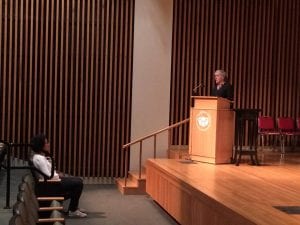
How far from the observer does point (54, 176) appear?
6320 mm

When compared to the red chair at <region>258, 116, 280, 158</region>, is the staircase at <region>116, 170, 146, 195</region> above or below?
below

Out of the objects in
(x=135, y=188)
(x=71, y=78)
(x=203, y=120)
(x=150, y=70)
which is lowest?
(x=135, y=188)

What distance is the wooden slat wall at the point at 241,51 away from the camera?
10023 mm

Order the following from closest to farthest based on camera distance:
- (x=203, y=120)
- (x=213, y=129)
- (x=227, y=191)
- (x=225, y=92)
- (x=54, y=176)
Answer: (x=227, y=191), (x=54, y=176), (x=213, y=129), (x=203, y=120), (x=225, y=92)

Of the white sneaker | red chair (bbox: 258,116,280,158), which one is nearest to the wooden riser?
the white sneaker

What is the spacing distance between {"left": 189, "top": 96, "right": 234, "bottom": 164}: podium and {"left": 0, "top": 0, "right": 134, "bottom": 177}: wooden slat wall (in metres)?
2.49

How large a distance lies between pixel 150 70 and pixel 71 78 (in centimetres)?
140

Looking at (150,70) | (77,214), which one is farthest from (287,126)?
(77,214)

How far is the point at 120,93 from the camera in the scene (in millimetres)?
9750

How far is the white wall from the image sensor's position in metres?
9.73

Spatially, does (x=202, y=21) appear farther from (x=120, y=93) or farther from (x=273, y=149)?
(x=273, y=149)

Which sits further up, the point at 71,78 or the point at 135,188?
the point at 71,78

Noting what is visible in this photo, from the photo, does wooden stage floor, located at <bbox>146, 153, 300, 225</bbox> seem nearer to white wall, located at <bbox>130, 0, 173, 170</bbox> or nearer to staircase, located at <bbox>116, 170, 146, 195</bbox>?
staircase, located at <bbox>116, 170, 146, 195</bbox>

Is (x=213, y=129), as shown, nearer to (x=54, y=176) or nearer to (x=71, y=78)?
(x=54, y=176)
